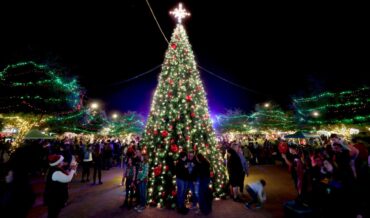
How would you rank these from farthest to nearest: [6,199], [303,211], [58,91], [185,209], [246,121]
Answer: [246,121] → [58,91] → [185,209] → [303,211] → [6,199]

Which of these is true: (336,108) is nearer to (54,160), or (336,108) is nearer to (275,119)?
(275,119)

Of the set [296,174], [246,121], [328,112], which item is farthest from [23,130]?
[246,121]

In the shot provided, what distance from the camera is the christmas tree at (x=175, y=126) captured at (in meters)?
7.89

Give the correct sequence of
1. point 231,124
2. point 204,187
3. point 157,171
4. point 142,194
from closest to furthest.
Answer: point 204,187 → point 142,194 → point 157,171 → point 231,124

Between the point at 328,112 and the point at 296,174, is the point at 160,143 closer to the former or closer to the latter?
the point at 296,174

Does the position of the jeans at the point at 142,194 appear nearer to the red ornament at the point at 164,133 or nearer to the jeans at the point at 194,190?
the jeans at the point at 194,190

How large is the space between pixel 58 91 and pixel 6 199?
39.0 feet

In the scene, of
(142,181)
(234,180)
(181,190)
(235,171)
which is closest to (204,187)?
(181,190)

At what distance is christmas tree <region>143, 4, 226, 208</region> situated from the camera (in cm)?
789

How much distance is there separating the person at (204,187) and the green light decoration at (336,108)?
2051cm

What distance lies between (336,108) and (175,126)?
22615 millimetres

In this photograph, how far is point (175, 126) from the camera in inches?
340

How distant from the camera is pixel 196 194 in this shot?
735cm

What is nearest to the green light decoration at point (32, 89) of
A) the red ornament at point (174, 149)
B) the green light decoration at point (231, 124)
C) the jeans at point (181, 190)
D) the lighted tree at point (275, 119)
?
the red ornament at point (174, 149)
